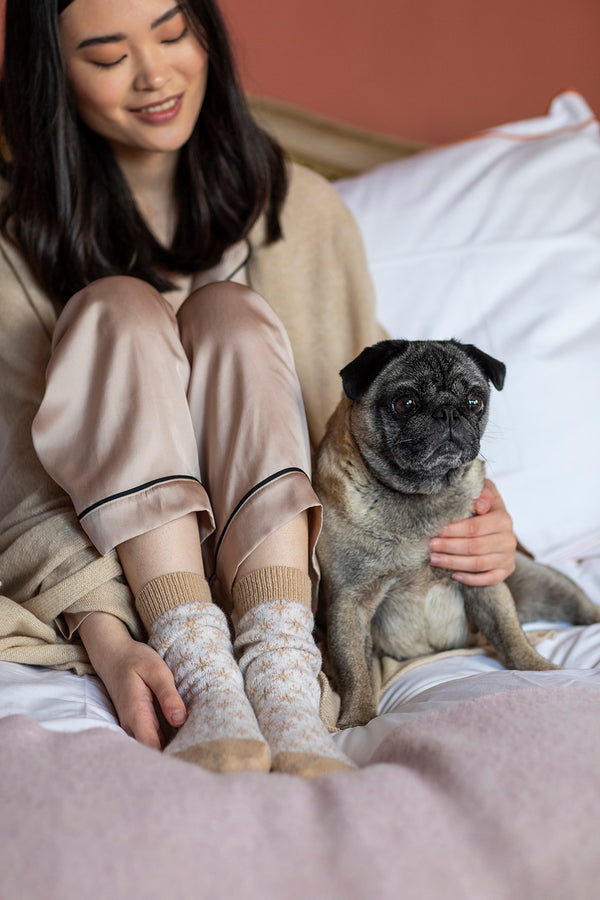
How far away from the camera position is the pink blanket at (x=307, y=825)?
0.69 metres

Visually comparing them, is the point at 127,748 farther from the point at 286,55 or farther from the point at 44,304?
the point at 286,55

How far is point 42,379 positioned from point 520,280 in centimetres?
110

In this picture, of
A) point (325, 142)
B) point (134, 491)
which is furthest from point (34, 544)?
point (325, 142)

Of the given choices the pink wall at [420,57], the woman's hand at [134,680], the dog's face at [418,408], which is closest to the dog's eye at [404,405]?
the dog's face at [418,408]

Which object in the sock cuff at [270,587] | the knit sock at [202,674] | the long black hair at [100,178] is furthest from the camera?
the long black hair at [100,178]

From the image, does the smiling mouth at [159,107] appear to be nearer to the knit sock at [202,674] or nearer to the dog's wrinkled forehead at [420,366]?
the dog's wrinkled forehead at [420,366]

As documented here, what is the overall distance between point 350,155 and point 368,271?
2.79ft

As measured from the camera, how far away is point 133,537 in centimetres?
116

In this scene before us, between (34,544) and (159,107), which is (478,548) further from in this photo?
(159,107)

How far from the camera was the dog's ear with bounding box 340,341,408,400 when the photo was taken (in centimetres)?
130

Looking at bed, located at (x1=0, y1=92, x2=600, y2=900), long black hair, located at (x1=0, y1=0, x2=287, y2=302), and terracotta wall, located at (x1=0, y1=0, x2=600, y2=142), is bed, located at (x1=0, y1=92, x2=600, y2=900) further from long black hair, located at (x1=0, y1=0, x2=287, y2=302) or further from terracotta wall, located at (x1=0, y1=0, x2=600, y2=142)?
terracotta wall, located at (x1=0, y1=0, x2=600, y2=142)

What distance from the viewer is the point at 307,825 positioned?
74cm

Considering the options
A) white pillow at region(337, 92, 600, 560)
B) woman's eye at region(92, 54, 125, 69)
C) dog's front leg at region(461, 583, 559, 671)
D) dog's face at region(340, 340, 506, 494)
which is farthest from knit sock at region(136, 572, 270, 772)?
woman's eye at region(92, 54, 125, 69)

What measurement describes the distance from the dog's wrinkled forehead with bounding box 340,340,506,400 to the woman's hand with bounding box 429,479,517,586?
22 centimetres
